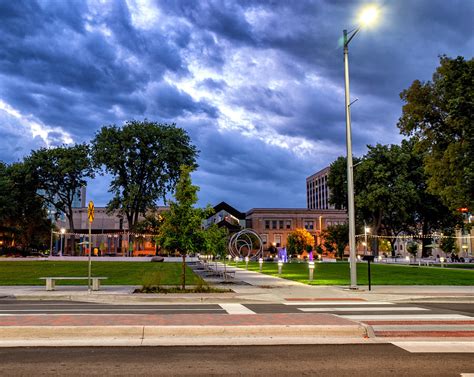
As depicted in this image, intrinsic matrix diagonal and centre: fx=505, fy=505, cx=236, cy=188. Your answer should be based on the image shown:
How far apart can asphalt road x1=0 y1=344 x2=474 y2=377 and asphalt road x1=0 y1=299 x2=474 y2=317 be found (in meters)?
5.13

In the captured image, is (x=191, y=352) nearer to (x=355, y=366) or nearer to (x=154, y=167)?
(x=355, y=366)

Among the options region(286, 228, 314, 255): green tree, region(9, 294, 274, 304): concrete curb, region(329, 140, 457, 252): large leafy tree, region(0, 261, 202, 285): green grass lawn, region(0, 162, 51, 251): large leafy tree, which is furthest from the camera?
region(286, 228, 314, 255): green tree

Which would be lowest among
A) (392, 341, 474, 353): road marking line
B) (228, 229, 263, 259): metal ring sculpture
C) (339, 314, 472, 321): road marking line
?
(339, 314, 472, 321): road marking line

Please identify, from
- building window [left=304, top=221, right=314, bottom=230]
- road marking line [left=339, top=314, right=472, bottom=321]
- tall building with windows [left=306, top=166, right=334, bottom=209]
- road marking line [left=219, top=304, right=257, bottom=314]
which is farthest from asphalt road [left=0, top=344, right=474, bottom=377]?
tall building with windows [left=306, top=166, right=334, bottom=209]

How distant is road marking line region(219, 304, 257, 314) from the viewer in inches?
531

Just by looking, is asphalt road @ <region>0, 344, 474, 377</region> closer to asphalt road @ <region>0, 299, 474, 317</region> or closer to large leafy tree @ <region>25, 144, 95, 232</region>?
asphalt road @ <region>0, 299, 474, 317</region>

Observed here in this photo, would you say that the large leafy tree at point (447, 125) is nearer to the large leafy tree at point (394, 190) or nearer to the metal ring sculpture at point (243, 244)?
the metal ring sculpture at point (243, 244)

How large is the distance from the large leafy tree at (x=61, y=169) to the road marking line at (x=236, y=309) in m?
65.0

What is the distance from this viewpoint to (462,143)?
1435 inches

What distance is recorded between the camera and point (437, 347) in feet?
28.2

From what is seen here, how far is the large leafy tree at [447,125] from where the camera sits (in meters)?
35.3

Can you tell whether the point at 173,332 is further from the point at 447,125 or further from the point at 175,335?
the point at 447,125

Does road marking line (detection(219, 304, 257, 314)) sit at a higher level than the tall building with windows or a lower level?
lower

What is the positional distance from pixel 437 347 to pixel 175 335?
4.63 m
